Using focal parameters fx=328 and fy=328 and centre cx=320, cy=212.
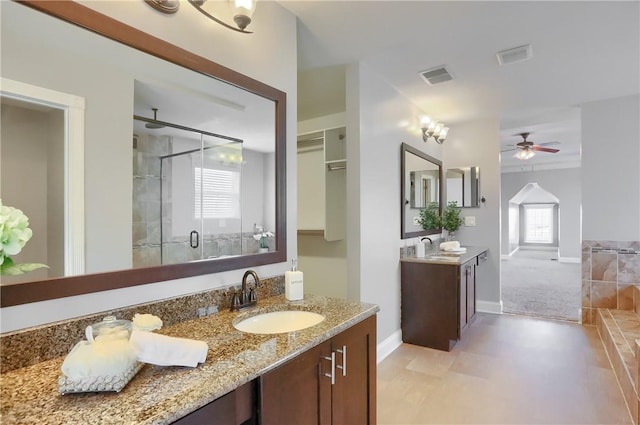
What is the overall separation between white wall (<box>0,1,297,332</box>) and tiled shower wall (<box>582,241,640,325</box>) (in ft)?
12.1

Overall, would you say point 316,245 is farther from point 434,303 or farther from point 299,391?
point 299,391

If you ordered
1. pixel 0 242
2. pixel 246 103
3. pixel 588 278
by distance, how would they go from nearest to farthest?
1. pixel 0 242
2. pixel 246 103
3. pixel 588 278

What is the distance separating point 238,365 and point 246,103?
1313 mm

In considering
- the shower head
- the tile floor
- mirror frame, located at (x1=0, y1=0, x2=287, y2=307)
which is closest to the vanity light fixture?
mirror frame, located at (x1=0, y1=0, x2=287, y2=307)

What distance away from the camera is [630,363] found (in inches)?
90.0

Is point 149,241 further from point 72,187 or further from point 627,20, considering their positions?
point 627,20

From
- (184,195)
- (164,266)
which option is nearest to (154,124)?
(184,195)

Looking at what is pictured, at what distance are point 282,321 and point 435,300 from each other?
2.00 m

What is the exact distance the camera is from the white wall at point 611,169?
3.51 metres

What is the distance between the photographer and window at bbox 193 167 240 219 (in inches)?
61.6

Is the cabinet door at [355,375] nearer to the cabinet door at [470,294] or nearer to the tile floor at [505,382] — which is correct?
the tile floor at [505,382]

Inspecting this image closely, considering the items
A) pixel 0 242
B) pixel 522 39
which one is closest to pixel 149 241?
pixel 0 242

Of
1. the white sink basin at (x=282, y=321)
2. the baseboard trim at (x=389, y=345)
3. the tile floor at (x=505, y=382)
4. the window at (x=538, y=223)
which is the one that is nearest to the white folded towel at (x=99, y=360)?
the white sink basin at (x=282, y=321)

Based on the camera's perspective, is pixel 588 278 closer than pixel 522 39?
No
